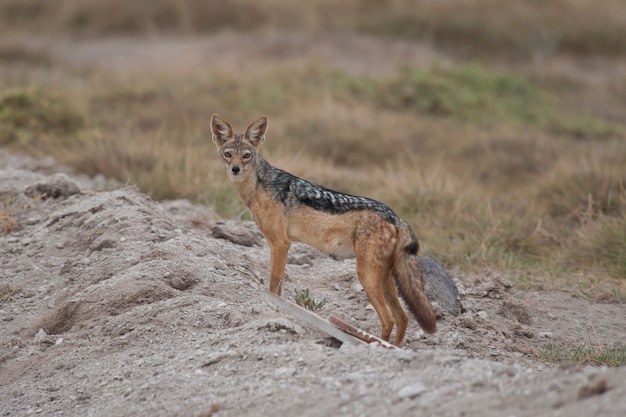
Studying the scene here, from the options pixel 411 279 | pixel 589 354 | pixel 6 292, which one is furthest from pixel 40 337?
pixel 589 354

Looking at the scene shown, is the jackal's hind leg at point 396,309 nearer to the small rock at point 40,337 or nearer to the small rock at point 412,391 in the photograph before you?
the small rock at point 412,391

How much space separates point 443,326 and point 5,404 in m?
3.19

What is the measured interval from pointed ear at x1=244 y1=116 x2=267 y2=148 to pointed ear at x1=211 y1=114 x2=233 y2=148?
0.13m

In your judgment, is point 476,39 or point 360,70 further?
point 476,39

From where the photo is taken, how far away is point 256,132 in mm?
6816

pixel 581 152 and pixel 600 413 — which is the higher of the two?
pixel 600 413

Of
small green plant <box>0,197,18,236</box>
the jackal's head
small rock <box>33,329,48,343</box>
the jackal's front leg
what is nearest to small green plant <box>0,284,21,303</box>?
small rock <box>33,329,48,343</box>

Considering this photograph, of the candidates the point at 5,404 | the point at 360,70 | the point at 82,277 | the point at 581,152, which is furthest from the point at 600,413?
the point at 360,70

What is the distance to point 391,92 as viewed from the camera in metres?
16.4

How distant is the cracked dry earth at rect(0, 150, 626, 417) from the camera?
4.57 m

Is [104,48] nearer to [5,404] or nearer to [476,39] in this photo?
[476,39]

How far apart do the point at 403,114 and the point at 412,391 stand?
37.4ft

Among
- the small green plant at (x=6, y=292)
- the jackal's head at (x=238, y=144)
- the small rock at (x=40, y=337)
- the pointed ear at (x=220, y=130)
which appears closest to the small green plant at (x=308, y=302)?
the jackal's head at (x=238, y=144)

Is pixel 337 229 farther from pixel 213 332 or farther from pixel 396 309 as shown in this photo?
pixel 213 332
